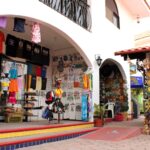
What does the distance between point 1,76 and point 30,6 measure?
3.31 m

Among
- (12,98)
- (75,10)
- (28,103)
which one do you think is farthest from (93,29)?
(12,98)

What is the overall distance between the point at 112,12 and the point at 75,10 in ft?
13.8

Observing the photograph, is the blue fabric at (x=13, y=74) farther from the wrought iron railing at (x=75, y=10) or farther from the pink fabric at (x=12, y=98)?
the wrought iron railing at (x=75, y=10)

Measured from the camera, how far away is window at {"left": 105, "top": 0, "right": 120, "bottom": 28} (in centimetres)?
1387

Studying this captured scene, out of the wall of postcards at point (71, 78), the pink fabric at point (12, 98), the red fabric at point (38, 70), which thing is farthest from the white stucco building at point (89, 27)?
the pink fabric at point (12, 98)

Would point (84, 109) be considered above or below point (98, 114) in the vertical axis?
above

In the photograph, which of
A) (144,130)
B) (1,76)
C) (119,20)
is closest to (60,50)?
(1,76)

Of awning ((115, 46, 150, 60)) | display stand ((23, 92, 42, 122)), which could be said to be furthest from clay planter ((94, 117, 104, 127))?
awning ((115, 46, 150, 60))

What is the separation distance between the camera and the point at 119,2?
15.0m

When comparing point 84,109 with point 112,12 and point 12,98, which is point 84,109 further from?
point 112,12

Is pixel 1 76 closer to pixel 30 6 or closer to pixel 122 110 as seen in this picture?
pixel 30 6

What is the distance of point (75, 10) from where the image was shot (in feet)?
35.1

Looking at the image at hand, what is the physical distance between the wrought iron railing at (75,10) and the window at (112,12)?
2499 mm

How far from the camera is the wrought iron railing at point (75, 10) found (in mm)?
9633
